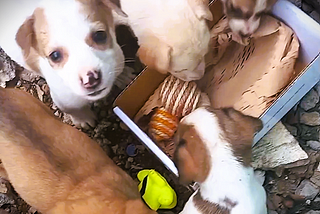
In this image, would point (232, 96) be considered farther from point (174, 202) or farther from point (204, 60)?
point (174, 202)

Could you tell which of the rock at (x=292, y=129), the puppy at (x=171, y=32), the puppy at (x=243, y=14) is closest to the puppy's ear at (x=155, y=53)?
the puppy at (x=171, y=32)

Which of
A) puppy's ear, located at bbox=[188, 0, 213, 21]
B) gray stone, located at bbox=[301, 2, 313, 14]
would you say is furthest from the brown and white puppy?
gray stone, located at bbox=[301, 2, 313, 14]

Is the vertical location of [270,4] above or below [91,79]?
above

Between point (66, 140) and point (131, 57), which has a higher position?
point (131, 57)

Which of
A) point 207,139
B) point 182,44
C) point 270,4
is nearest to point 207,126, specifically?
point 207,139

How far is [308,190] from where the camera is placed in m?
0.79

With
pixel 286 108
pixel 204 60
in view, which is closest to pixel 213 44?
pixel 204 60

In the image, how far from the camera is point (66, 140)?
0.69 meters

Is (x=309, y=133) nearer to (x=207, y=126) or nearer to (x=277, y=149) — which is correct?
(x=277, y=149)

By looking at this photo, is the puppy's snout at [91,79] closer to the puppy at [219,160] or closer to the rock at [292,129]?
the puppy at [219,160]

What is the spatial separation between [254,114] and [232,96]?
39 millimetres

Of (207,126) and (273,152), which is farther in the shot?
(273,152)

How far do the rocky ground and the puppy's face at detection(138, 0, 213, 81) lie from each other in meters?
0.04

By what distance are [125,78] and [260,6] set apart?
207 millimetres
